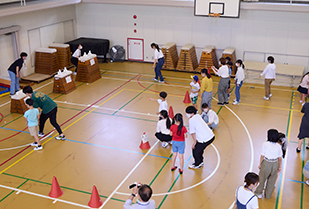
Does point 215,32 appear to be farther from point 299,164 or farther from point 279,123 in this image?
point 299,164

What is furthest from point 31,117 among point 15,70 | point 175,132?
point 15,70

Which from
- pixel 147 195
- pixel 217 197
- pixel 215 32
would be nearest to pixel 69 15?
pixel 215 32

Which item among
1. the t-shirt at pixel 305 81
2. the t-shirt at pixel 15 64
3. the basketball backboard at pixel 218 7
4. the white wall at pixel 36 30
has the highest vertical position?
the basketball backboard at pixel 218 7

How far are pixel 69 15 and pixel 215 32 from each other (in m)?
8.35

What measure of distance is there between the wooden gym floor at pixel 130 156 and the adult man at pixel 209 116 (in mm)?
380

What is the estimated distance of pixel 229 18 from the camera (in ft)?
54.3

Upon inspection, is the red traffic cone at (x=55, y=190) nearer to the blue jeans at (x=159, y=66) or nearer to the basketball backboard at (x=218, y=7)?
the blue jeans at (x=159, y=66)

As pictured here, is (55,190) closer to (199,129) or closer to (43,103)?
(43,103)

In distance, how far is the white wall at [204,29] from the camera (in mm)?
15594

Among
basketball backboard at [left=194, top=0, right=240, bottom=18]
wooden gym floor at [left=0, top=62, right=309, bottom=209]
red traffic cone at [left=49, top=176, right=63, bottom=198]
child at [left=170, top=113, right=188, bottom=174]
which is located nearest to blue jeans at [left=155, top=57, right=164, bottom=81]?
wooden gym floor at [left=0, top=62, right=309, bottom=209]

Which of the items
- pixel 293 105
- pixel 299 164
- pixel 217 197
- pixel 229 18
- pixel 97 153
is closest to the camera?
pixel 217 197

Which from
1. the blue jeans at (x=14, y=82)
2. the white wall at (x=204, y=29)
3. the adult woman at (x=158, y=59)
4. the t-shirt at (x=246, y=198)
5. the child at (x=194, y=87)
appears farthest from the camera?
the white wall at (x=204, y=29)

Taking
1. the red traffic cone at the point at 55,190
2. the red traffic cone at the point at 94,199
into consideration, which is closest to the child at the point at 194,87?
the red traffic cone at the point at 94,199

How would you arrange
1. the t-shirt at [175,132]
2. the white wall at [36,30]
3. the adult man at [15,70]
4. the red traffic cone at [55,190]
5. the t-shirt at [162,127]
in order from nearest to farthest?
the red traffic cone at [55,190] → the t-shirt at [175,132] → the t-shirt at [162,127] → the adult man at [15,70] → the white wall at [36,30]
